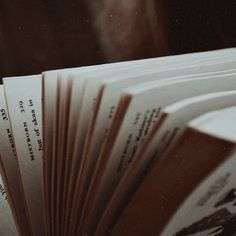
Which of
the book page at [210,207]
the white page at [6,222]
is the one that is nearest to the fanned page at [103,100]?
the book page at [210,207]

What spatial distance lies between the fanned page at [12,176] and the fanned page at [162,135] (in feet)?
0.54

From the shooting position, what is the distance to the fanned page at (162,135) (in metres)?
0.39

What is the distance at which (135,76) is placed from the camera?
0.45 metres

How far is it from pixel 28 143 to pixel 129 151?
0.19 m

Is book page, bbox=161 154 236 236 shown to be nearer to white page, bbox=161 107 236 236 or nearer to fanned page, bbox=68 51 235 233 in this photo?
white page, bbox=161 107 236 236

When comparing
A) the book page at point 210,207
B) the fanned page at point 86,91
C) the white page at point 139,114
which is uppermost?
the fanned page at point 86,91

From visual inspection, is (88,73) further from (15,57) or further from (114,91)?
(15,57)

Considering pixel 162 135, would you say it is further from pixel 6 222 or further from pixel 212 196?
pixel 6 222

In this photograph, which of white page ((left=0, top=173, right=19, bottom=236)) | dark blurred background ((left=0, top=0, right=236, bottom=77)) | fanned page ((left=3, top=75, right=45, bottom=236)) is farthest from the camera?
dark blurred background ((left=0, top=0, right=236, bottom=77))

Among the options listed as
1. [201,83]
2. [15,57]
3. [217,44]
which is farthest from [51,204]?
[217,44]

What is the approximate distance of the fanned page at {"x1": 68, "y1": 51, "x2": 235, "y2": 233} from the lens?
1.42 feet

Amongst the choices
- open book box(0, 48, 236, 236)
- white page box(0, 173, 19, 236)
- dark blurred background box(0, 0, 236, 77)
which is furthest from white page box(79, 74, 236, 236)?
dark blurred background box(0, 0, 236, 77)

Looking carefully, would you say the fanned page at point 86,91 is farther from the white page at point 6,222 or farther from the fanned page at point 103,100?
the white page at point 6,222

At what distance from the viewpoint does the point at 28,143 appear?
597 mm
